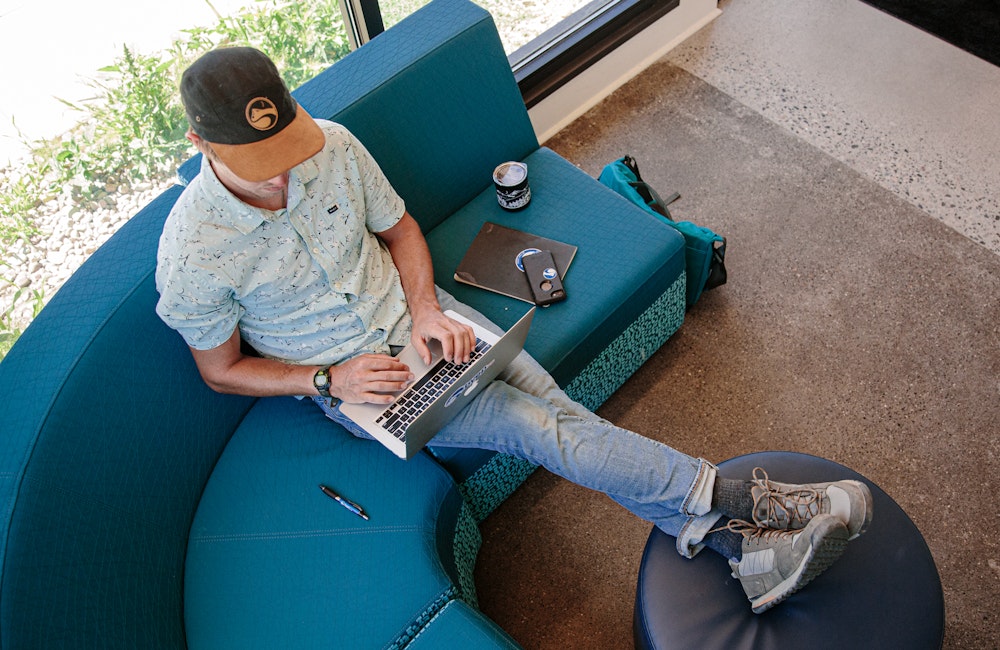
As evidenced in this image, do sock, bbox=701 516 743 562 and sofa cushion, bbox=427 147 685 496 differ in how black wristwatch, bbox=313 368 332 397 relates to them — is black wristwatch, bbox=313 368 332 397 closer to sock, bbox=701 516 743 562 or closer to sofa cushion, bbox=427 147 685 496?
sofa cushion, bbox=427 147 685 496

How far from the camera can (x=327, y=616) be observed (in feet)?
4.84

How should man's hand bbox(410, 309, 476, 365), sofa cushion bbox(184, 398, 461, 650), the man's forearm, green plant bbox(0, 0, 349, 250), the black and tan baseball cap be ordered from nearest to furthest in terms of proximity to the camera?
1. the black and tan baseball cap
2. sofa cushion bbox(184, 398, 461, 650)
3. man's hand bbox(410, 309, 476, 365)
4. the man's forearm
5. green plant bbox(0, 0, 349, 250)

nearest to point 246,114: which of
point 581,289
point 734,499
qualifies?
point 581,289

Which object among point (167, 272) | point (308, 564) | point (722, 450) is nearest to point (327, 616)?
point (308, 564)

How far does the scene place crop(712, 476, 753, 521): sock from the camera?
1.53 metres

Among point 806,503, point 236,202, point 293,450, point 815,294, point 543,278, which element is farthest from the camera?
point 815,294

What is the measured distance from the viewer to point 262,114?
1276mm

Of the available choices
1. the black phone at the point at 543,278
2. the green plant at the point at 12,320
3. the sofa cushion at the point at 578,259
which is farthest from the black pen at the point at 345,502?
the green plant at the point at 12,320

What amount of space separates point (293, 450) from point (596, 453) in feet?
2.18

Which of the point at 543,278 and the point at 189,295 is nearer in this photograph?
the point at 189,295

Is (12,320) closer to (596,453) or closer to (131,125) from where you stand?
(131,125)

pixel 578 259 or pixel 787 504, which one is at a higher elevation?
pixel 578 259

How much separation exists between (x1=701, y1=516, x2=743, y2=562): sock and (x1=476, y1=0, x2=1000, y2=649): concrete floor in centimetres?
22

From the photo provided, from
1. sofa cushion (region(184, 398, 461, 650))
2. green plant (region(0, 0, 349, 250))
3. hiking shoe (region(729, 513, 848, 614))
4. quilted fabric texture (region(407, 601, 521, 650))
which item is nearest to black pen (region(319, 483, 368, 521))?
sofa cushion (region(184, 398, 461, 650))
